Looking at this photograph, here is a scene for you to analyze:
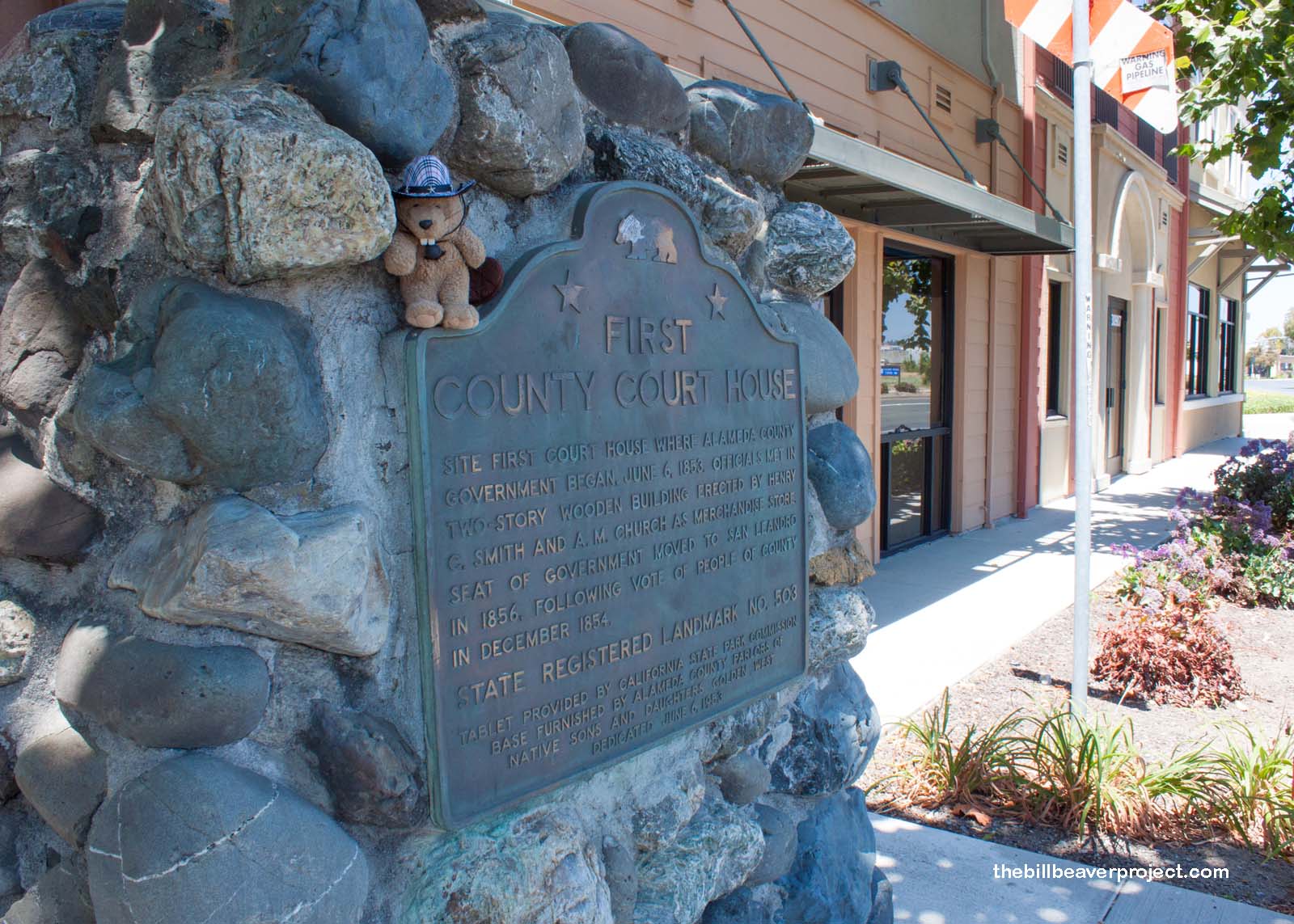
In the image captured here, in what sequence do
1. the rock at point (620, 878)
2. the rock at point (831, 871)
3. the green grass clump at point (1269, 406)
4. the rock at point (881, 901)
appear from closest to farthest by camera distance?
the rock at point (620, 878) < the rock at point (831, 871) < the rock at point (881, 901) < the green grass clump at point (1269, 406)

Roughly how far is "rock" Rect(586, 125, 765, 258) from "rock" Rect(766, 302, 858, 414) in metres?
0.21

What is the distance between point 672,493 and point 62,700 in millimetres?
1057

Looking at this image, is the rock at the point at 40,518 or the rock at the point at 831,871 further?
the rock at the point at 831,871

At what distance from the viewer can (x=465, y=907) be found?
1.54 m

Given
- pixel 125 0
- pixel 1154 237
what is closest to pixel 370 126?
pixel 125 0

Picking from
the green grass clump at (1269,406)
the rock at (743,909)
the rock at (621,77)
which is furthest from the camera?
the green grass clump at (1269,406)

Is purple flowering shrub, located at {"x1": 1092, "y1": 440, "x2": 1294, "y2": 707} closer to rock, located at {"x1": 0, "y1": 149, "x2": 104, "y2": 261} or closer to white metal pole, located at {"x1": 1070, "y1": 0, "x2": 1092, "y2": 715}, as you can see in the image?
white metal pole, located at {"x1": 1070, "y1": 0, "x2": 1092, "y2": 715}

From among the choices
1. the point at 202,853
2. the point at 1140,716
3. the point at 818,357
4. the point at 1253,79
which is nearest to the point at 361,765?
the point at 202,853

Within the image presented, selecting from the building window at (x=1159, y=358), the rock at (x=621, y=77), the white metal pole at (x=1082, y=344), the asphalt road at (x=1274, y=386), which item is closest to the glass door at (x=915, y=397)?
the white metal pole at (x=1082, y=344)

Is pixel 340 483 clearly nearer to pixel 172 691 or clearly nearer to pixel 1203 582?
pixel 172 691

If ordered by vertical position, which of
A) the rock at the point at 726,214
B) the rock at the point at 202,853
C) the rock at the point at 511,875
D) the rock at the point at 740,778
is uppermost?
the rock at the point at 726,214

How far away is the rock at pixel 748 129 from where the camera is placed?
227 cm

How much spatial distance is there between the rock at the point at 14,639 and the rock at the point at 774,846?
1.47m

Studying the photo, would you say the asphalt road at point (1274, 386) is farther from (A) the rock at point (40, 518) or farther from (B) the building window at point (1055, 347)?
(A) the rock at point (40, 518)
